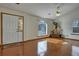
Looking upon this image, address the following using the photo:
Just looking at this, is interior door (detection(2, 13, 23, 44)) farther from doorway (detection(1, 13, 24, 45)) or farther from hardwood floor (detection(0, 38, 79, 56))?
hardwood floor (detection(0, 38, 79, 56))

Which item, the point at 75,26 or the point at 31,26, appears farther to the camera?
the point at 31,26

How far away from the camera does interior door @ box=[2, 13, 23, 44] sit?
6.21ft

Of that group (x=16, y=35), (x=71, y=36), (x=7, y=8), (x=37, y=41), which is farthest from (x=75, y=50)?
(x=7, y=8)

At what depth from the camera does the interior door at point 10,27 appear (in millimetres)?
1892

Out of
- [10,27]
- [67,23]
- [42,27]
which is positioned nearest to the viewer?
[10,27]

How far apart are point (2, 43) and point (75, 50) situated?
1269mm

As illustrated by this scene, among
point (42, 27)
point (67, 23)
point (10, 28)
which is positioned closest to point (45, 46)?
point (42, 27)

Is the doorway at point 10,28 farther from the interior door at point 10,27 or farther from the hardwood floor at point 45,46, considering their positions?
the hardwood floor at point 45,46

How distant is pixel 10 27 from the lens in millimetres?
1931

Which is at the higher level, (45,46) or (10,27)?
(10,27)

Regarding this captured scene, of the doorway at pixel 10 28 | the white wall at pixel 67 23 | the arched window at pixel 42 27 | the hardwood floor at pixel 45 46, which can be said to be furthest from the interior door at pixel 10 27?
the white wall at pixel 67 23

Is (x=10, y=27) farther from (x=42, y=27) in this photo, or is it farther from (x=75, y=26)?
(x=75, y=26)

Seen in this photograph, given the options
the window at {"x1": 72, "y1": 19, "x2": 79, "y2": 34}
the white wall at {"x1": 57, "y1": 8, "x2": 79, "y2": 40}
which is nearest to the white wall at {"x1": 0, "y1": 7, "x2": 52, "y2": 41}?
the white wall at {"x1": 57, "y1": 8, "x2": 79, "y2": 40}

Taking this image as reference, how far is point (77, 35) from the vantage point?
1.88 m
